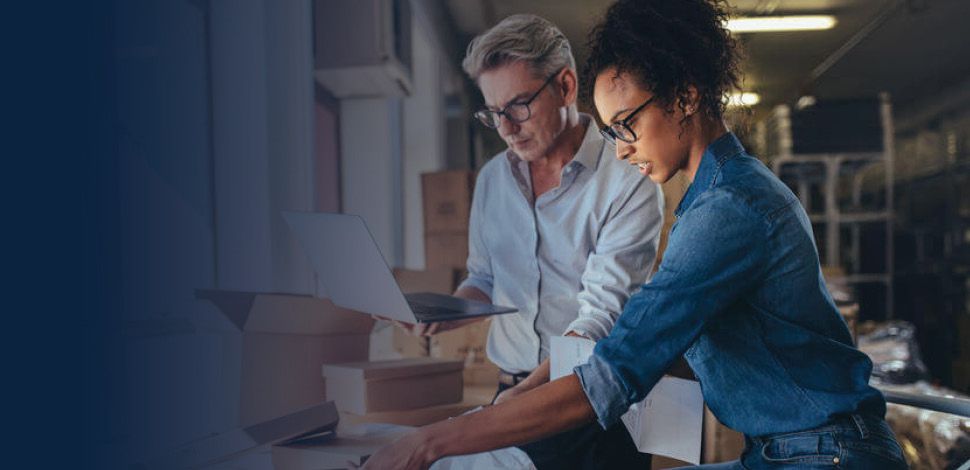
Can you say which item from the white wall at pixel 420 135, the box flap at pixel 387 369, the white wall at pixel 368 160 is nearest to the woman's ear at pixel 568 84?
the box flap at pixel 387 369

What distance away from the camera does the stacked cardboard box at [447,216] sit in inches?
101

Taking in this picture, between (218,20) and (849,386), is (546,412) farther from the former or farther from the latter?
(218,20)

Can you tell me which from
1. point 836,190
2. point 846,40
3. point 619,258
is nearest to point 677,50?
point 619,258

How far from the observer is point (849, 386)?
796 mm

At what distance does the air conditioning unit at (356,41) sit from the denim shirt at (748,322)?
1.38 metres

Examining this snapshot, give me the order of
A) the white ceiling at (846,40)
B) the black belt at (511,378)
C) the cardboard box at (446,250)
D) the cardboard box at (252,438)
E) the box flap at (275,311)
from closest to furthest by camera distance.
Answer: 1. the cardboard box at (252,438)
2. the box flap at (275,311)
3. the black belt at (511,378)
4. the cardboard box at (446,250)
5. the white ceiling at (846,40)

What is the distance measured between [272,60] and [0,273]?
1.04 meters

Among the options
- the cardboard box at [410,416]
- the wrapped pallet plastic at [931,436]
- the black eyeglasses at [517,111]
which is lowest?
the wrapped pallet plastic at [931,436]

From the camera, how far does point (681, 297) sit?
2.53 feet

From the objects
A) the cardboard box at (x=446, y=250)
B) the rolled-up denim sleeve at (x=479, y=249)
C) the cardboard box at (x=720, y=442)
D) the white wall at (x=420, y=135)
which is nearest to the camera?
the rolled-up denim sleeve at (x=479, y=249)

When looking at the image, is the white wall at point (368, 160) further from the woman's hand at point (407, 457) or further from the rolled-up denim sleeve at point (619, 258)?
the woman's hand at point (407, 457)

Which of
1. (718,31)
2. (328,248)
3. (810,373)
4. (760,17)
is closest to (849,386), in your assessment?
(810,373)

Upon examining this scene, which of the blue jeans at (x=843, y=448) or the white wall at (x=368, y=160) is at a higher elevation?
the white wall at (x=368, y=160)

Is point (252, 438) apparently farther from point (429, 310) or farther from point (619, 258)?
point (619, 258)
